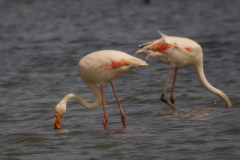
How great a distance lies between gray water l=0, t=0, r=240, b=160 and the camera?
593 cm

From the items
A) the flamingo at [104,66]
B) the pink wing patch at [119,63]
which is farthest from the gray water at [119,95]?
the pink wing patch at [119,63]

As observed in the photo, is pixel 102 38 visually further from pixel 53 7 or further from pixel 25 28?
pixel 53 7

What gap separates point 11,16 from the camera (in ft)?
83.8

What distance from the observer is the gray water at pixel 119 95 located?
233 inches

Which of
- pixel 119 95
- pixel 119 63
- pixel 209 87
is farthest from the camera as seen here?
pixel 119 95

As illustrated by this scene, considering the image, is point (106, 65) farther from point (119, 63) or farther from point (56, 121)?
point (56, 121)

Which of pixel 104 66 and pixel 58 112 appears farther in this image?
pixel 58 112

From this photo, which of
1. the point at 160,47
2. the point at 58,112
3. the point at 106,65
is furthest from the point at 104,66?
the point at 160,47

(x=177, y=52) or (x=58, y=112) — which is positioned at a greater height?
(x=177, y=52)

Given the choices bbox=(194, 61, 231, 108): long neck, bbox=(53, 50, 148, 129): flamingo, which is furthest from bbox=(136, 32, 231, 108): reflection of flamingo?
bbox=(53, 50, 148, 129): flamingo

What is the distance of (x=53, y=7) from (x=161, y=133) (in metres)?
22.6

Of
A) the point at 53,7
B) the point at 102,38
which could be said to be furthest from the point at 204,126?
the point at 53,7

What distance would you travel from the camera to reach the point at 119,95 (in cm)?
912

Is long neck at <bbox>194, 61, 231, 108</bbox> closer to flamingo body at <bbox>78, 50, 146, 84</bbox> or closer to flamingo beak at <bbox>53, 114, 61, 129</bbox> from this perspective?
flamingo body at <bbox>78, 50, 146, 84</bbox>
